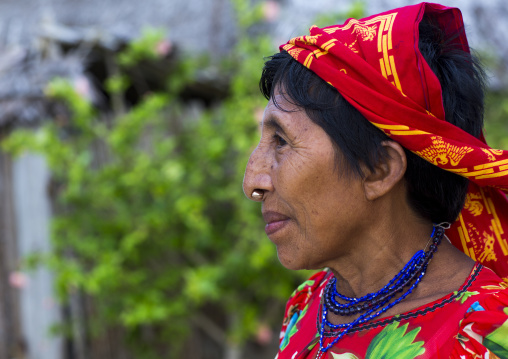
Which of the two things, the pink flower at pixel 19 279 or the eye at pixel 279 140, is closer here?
the eye at pixel 279 140

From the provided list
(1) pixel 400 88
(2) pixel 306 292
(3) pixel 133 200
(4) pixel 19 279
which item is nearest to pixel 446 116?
(1) pixel 400 88

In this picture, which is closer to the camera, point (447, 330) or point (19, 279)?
point (447, 330)

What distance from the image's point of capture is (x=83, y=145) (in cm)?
462

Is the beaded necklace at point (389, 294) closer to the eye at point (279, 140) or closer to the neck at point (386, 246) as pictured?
the neck at point (386, 246)

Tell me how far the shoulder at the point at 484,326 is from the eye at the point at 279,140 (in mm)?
581

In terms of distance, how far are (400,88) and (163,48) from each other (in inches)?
139

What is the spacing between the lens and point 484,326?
1.20m

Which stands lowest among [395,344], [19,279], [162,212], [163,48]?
[19,279]

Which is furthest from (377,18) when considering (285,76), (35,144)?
(35,144)

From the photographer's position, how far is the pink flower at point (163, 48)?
4562 mm

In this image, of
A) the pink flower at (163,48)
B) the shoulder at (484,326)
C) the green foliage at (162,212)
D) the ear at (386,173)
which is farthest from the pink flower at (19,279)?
the shoulder at (484,326)

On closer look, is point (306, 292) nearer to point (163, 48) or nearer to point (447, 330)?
point (447, 330)

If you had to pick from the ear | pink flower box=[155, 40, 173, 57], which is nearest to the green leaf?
the ear

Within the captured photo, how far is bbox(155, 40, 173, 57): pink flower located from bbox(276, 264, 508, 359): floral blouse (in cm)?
351
